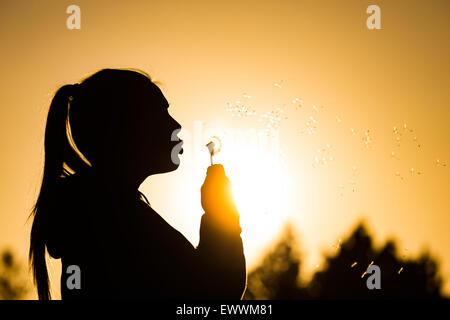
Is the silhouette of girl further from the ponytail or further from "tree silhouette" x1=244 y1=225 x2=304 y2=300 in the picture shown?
"tree silhouette" x1=244 y1=225 x2=304 y2=300

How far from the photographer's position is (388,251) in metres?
50.3

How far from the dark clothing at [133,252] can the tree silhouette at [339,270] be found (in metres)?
42.1

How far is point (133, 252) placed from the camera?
3404 millimetres

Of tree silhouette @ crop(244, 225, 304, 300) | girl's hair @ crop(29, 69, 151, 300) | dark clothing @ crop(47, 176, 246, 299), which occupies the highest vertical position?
girl's hair @ crop(29, 69, 151, 300)

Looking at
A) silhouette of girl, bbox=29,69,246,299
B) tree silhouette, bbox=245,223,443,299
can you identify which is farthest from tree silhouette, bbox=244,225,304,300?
silhouette of girl, bbox=29,69,246,299

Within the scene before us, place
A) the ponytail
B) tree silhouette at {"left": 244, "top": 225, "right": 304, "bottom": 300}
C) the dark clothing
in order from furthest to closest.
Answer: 1. tree silhouette at {"left": 244, "top": 225, "right": 304, "bottom": 300}
2. the ponytail
3. the dark clothing

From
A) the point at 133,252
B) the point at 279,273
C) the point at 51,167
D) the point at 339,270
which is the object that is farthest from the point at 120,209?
the point at 279,273

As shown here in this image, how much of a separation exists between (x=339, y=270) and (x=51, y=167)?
1742 inches

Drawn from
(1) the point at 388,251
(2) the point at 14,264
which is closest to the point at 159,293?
(1) the point at 388,251

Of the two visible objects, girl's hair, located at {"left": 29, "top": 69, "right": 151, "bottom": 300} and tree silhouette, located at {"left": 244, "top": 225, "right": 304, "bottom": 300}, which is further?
tree silhouette, located at {"left": 244, "top": 225, "right": 304, "bottom": 300}

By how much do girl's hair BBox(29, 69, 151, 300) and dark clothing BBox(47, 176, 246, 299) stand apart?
11 centimetres

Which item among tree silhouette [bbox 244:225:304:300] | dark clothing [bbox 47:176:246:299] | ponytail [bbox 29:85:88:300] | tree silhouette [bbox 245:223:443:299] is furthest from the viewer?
tree silhouette [bbox 244:225:304:300]

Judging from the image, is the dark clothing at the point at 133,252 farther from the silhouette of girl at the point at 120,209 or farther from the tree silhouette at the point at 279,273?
the tree silhouette at the point at 279,273

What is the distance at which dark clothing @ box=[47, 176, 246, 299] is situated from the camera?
3.33 metres
